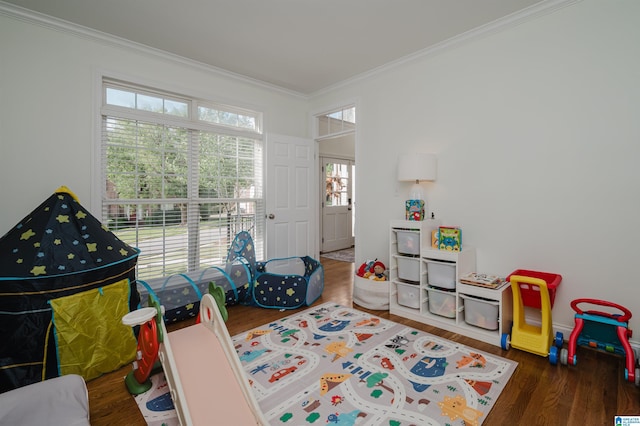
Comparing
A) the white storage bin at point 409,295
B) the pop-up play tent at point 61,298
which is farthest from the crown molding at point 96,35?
the white storage bin at point 409,295

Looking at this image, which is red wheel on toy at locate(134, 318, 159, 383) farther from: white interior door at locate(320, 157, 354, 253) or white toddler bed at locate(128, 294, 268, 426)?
white interior door at locate(320, 157, 354, 253)

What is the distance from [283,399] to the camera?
1751mm

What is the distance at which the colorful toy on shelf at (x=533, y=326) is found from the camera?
215 centimetres

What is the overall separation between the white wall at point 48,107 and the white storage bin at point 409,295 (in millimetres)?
3044

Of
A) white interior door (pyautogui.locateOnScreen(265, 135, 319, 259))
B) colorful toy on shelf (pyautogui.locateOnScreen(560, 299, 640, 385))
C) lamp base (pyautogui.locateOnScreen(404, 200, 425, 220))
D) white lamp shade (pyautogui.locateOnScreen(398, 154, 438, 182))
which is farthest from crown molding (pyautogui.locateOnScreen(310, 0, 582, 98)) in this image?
colorful toy on shelf (pyautogui.locateOnScreen(560, 299, 640, 385))

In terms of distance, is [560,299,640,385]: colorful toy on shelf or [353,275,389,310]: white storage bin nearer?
[560,299,640,385]: colorful toy on shelf

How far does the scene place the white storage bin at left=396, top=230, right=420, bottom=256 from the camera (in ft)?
9.50

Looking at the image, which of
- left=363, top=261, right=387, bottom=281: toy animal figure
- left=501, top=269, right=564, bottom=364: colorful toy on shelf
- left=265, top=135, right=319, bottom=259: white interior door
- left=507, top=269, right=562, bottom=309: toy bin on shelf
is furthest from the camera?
left=265, top=135, right=319, bottom=259: white interior door

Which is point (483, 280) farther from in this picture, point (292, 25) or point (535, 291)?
point (292, 25)

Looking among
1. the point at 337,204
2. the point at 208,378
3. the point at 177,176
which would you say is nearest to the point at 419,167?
the point at 208,378

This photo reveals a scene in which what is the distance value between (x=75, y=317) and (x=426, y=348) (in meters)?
2.43

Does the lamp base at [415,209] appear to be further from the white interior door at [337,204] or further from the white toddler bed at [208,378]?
the white interior door at [337,204]

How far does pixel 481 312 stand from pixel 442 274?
42cm

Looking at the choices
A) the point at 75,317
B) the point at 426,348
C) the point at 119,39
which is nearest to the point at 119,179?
the point at 119,39
